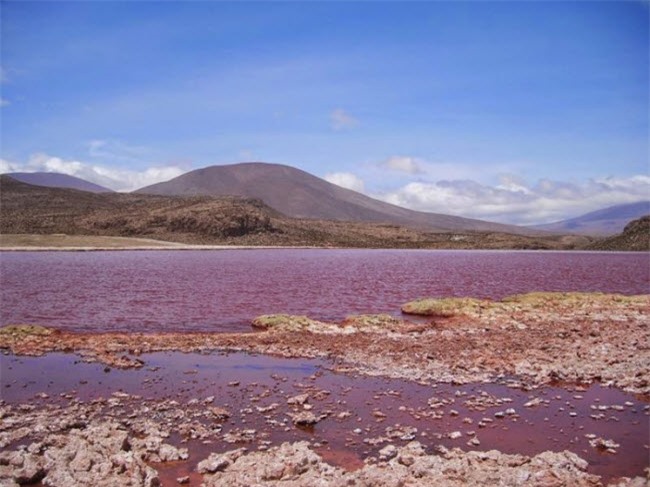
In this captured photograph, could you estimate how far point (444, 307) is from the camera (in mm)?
32812

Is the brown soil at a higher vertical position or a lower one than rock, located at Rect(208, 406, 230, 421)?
higher

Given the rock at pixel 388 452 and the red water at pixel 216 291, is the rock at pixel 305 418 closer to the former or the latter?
the rock at pixel 388 452

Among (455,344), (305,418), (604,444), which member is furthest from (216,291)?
(604,444)

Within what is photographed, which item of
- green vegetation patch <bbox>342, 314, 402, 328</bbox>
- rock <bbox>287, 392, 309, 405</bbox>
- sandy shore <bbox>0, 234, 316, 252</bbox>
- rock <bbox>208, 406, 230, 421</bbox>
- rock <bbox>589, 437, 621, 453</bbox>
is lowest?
rock <bbox>208, 406, 230, 421</bbox>

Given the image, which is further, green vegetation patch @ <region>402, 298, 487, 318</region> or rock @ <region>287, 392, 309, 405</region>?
green vegetation patch @ <region>402, 298, 487, 318</region>

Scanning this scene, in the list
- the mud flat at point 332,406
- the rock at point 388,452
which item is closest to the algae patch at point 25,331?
the mud flat at point 332,406

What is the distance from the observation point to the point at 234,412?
47.9 ft

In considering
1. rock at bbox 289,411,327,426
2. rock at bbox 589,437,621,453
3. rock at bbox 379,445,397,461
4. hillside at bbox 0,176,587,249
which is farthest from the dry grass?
rock at bbox 589,437,621,453

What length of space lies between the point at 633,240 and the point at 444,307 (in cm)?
14471

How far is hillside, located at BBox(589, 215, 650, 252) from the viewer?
148375mm

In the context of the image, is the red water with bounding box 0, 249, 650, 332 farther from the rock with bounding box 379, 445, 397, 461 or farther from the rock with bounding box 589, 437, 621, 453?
the rock with bounding box 589, 437, 621, 453

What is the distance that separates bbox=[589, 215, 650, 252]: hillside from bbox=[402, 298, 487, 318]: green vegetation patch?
134761 mm

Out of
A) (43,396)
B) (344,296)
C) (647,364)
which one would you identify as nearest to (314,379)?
(43,396)

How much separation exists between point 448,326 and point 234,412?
14.8 metres
